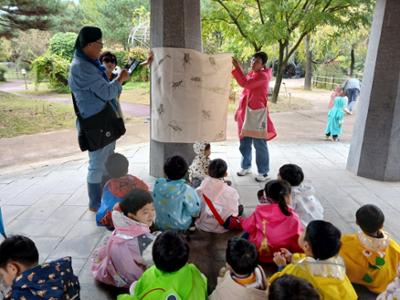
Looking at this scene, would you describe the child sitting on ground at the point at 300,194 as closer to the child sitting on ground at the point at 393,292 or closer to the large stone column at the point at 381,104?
the child sitting on ground at the point at 393,292

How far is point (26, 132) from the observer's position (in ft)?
31.5

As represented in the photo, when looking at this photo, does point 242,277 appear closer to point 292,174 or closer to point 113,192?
point 292,174

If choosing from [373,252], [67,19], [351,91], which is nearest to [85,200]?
[373,252]

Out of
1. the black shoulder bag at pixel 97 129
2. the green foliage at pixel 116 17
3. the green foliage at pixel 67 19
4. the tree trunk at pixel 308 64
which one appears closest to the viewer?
the black shoulder bag at pixel 97 129

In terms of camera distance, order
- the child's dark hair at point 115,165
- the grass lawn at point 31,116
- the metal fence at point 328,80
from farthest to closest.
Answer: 1. the metal fence at point 328,80
2. the grass lawn at point 31,116
3. the child's dark hair at point 115,165

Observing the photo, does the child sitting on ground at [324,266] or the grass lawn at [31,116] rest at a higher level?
the child sitting on ground at [324,266]

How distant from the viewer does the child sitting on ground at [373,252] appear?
7.98 ft

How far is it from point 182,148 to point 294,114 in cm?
919

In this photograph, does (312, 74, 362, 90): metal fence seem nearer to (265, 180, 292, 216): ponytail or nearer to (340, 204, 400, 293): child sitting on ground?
(265, 180, 292, 216): ponytail

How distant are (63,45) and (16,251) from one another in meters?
16.6

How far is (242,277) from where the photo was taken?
2.00m

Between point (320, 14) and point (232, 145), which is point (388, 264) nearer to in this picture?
point (232, 145)

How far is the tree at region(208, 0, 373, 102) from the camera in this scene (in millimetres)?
10586

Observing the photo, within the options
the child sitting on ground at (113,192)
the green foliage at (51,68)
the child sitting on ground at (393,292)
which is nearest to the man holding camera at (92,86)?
the child sitting on ground at (113,192)
